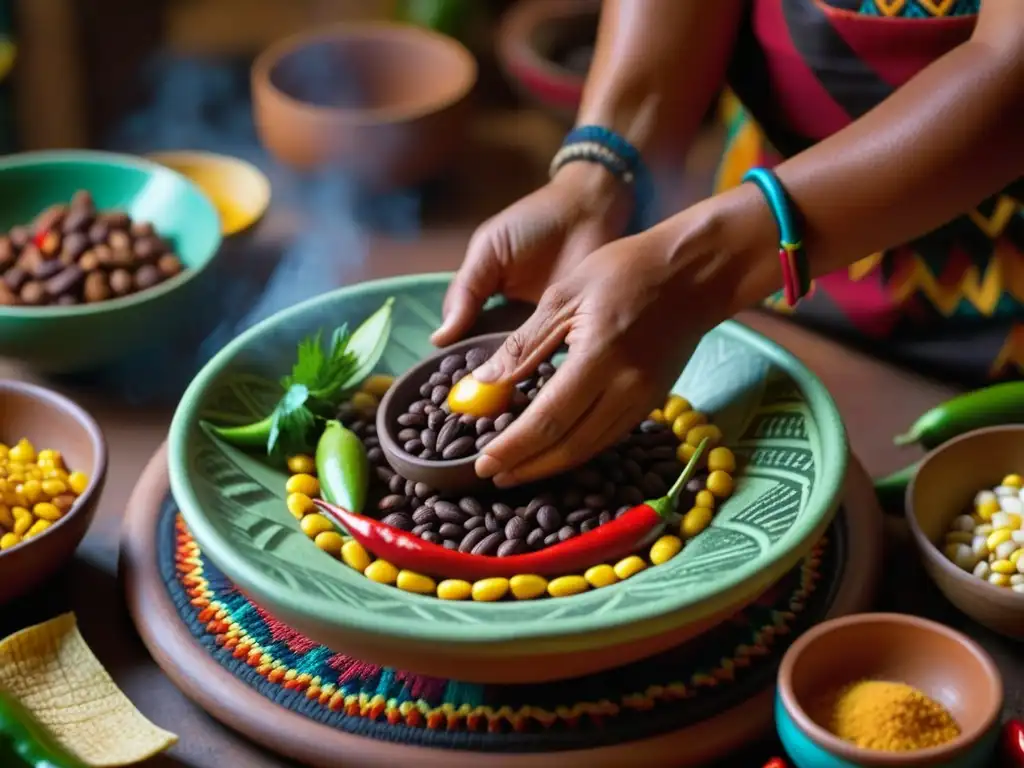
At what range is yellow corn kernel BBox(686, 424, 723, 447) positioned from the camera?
A: 1.22 m

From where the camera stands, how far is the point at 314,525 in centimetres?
113

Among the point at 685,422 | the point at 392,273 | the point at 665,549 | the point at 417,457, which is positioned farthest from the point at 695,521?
the point at 392,273

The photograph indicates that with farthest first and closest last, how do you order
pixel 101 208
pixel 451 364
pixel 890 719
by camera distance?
1. pixel 101 208
2. pixel 451 364
3. pixel 890 719

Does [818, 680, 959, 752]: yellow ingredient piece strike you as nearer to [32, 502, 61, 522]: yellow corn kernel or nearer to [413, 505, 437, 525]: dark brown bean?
[413, 505, 437, 525]: dark brown bean

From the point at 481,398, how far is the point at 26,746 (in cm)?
48

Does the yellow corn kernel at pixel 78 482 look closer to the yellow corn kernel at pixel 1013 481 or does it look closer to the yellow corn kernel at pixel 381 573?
the yellow corn kernel at pixel 381 573

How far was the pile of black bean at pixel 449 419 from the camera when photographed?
1.15 meters

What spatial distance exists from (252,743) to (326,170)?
1.01 m

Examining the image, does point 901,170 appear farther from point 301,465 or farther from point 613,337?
point 301,465

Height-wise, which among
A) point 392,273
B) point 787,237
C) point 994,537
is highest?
point 787,237

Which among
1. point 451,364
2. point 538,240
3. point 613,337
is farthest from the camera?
point 538,240

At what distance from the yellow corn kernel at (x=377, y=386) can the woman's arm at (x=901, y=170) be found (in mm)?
339

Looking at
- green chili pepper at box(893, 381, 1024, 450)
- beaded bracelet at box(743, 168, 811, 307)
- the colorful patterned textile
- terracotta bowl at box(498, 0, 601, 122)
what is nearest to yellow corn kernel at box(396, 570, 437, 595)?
beaded bracelet at box(743, 168, 811, 307)

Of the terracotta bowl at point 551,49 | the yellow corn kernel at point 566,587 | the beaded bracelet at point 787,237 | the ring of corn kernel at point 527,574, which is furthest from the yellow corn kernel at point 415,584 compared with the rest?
the terracotta bowl at point 551,49
